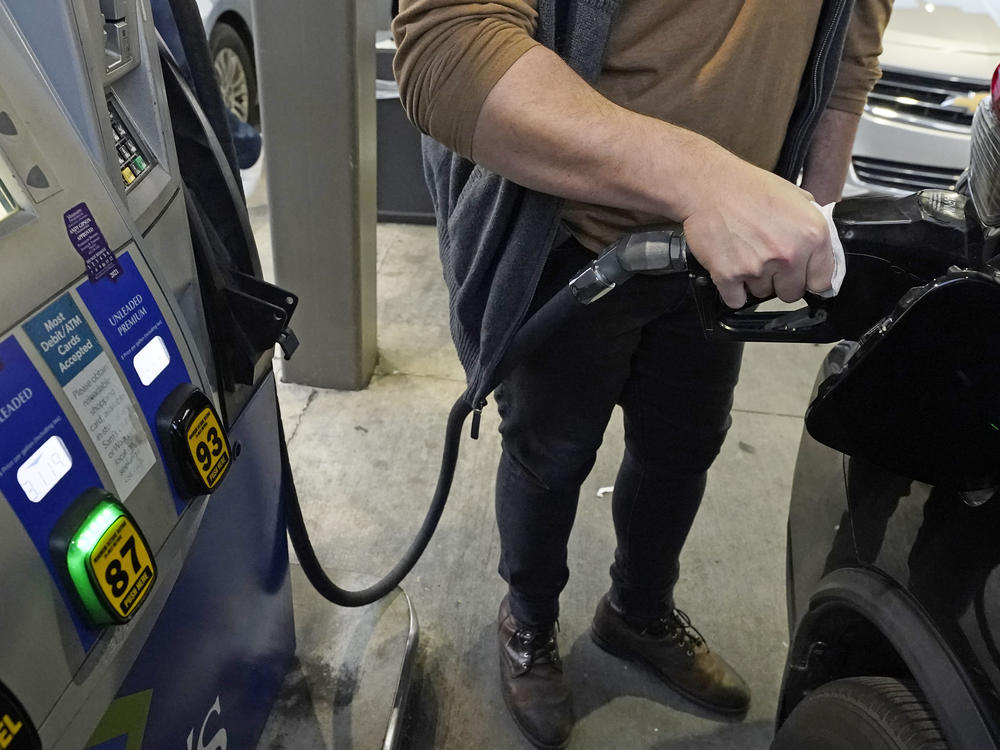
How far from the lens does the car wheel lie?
359 centimetres

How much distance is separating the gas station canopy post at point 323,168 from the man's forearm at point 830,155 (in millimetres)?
1122

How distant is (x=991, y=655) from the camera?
752mm

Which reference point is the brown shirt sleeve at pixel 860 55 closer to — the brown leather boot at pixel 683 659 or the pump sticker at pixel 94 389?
the brown leather boot at pixel 683 659

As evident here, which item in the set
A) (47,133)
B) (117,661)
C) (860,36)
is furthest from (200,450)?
(860,36)

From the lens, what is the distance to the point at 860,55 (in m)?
1.24

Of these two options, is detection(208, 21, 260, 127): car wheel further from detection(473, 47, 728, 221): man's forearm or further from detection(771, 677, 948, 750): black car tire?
detection(771, 677, 948, 750): black car tire

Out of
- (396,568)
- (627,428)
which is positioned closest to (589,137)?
(627,428)

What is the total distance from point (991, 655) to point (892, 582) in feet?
0.45

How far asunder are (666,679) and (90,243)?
136 centimetres

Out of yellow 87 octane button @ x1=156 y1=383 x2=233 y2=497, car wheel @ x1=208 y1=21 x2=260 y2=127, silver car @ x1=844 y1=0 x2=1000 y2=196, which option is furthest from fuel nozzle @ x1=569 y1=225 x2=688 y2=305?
car wheel @ x1=208 y1=21 x2=260 y2=127

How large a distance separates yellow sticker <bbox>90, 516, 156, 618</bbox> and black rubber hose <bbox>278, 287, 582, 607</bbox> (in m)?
0.53

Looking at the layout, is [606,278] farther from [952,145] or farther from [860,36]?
[952,145]

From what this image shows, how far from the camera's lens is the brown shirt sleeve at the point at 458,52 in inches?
33.0

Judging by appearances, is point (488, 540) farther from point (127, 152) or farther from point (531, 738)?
point (127, 152)
